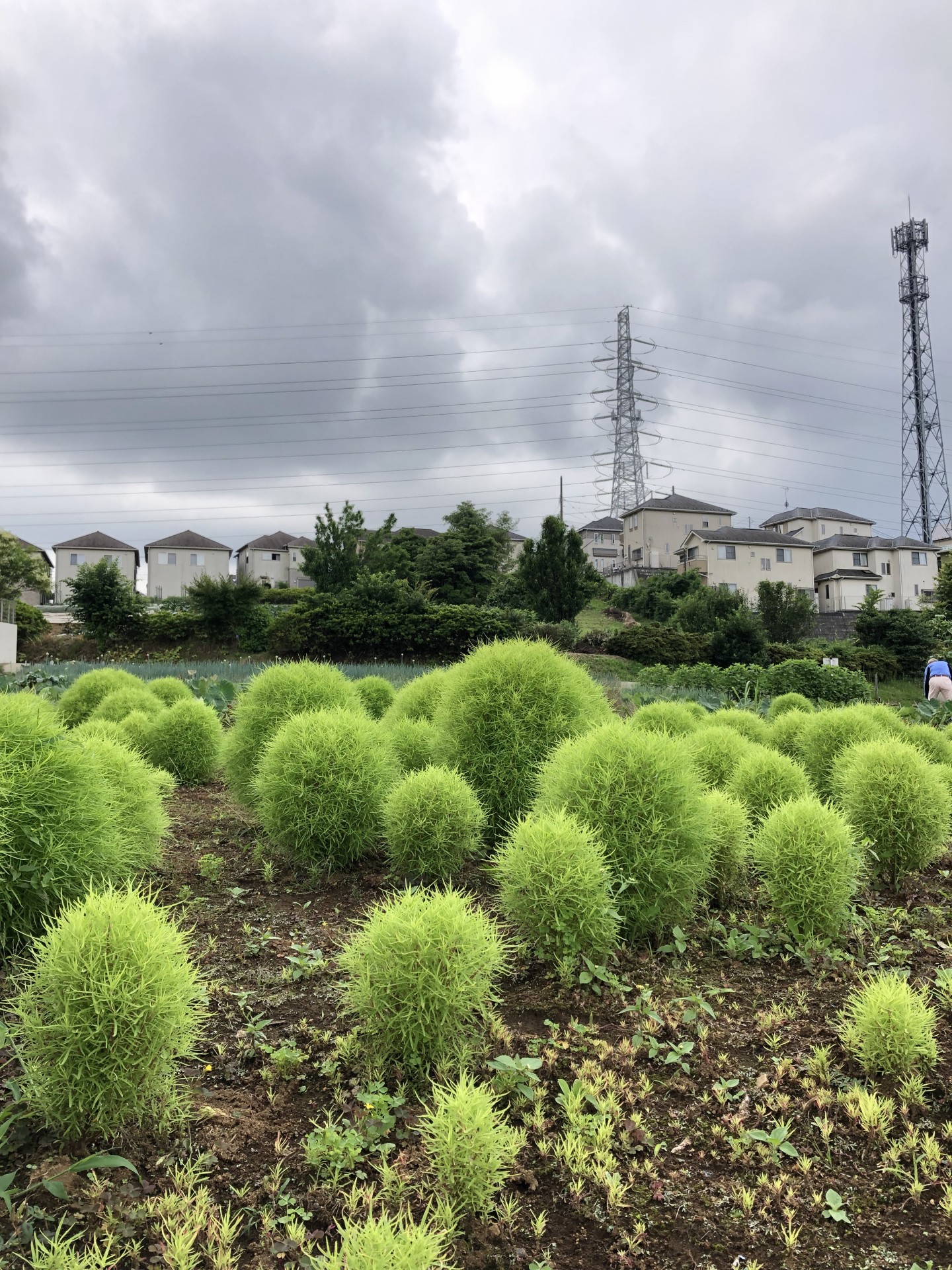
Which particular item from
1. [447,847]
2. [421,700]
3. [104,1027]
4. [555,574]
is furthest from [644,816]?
[555,574]

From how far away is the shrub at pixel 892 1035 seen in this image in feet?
8.40

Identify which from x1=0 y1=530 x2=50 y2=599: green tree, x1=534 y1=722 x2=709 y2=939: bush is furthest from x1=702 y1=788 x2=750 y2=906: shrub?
x1=0 y1=530 x2=50 y2=599: green tree

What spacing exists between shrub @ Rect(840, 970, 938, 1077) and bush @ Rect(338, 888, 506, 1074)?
1298mm

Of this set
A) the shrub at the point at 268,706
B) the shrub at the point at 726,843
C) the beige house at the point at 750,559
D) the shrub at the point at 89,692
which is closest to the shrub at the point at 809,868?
the shrub at the point at 726,843

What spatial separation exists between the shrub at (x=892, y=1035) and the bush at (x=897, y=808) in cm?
171

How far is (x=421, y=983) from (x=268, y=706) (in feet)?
10.9

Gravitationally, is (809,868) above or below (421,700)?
below

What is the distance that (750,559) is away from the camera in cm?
5103

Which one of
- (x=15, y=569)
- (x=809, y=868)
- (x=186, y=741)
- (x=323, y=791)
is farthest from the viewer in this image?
(x=15, y=569)

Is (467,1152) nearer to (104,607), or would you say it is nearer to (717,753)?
(717,753)

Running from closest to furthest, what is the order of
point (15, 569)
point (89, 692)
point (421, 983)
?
point (421, 983) < point (89, 692) < point (15, 569)

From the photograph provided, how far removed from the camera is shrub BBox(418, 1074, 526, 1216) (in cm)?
192

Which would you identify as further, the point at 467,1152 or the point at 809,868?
the point at 809,868

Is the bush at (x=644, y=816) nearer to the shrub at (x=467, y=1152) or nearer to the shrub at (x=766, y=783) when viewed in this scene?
the shrub at (x=766, y=783)
